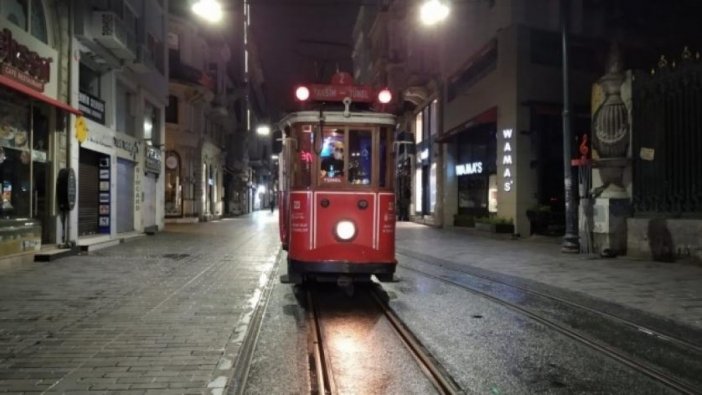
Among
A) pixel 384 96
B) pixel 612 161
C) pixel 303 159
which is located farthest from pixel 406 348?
pixel 612 161

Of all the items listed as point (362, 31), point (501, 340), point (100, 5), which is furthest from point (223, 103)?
point (501, 340)

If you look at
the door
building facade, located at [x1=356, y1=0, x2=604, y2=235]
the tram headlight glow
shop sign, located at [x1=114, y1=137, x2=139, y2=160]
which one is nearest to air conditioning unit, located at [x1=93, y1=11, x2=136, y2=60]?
shop sign, located at [x1=114, y1=137, x2=139, y2=160]

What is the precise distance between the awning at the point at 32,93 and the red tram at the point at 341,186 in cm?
599

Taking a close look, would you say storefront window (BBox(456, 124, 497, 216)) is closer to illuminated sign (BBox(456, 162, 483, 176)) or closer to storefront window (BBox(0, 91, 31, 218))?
illuminated sign (BBox(456, 162, 483, 176))

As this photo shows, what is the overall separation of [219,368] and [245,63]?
6107 cm

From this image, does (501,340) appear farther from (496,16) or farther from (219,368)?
(496,16)

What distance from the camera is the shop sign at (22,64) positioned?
38.9ft

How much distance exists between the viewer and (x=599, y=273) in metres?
12.0

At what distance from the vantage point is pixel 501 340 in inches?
269

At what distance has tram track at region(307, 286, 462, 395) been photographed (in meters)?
5.08

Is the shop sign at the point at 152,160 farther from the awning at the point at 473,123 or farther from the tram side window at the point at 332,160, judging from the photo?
the tram side window at the point at 332,160

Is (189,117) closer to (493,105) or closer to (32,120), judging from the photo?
(493,105)

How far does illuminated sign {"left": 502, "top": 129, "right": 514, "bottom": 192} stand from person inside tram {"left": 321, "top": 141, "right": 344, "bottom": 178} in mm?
14655

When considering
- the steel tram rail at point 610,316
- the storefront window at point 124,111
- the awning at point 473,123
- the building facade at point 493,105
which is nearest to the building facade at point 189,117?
the storefront window at point 124,111
